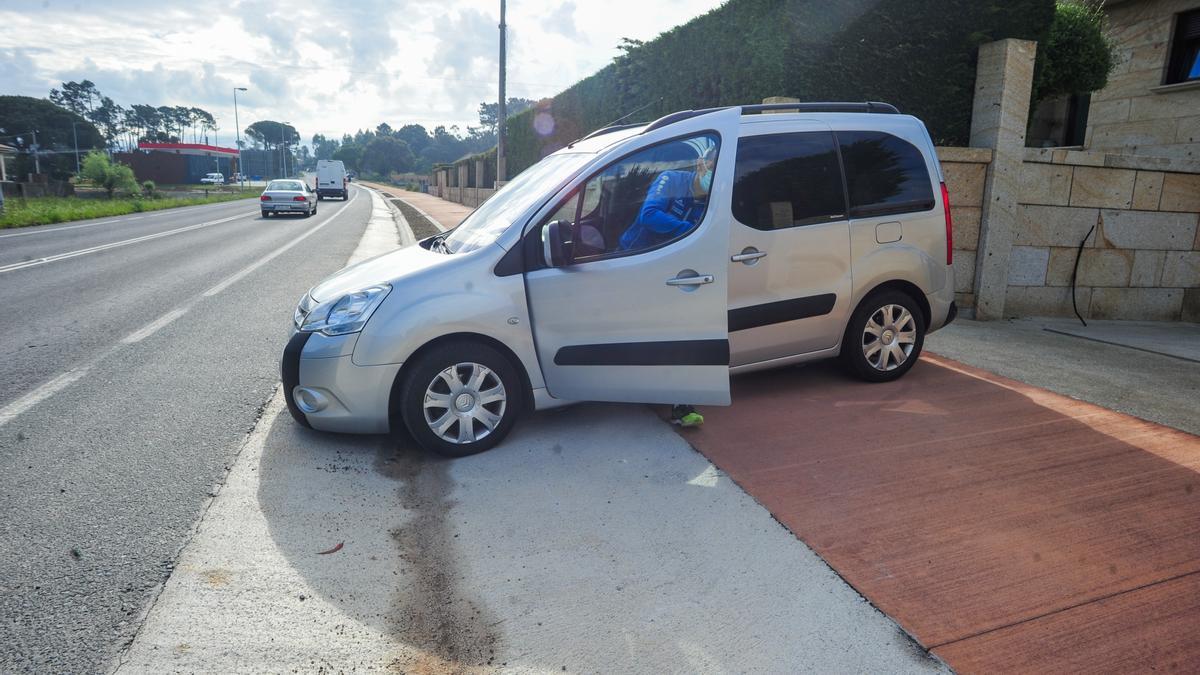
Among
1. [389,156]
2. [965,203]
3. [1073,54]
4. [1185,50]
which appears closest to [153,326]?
[965,203]

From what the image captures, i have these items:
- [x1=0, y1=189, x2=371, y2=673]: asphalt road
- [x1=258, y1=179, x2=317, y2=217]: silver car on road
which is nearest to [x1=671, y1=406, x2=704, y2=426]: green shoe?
[x1=0, y1=189, x2=371, y2=673]: asphalt road

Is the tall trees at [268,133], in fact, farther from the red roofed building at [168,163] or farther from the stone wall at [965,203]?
the stone wall at [965,203]

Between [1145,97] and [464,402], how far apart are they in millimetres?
13434

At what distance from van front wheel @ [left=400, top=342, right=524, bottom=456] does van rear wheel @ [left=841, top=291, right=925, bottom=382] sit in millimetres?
2531

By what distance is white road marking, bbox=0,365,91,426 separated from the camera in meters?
4.71

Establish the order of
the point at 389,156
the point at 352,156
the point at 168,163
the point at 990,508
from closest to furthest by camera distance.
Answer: the point at 990,508 < the point at 168,163 < the point at 389,156 < the point at 352,156

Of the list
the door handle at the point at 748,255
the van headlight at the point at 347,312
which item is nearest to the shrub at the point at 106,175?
the van headlight at the point at 347,312

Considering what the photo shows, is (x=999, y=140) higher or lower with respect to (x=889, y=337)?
higher

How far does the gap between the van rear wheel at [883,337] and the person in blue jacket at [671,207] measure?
1.66 m

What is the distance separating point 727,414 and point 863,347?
3.98 ft

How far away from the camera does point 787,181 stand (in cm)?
491

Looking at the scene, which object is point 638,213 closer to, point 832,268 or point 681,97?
point 832,268

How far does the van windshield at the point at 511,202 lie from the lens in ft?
14.7

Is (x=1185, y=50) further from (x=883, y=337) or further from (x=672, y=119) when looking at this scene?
(x=672, y=119)
